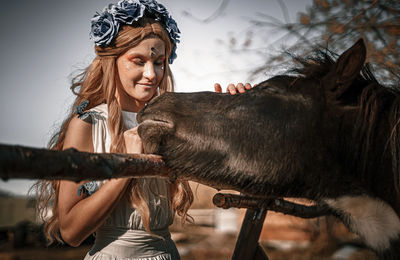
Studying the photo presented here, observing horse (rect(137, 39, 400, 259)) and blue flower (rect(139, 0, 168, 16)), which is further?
blue flower (rect(139, 0, 168, 16))

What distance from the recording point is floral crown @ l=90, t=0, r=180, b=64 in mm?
1937

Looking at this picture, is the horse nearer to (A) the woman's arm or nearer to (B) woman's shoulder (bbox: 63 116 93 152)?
(A) the woman's arm

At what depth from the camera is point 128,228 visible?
5.85 feet

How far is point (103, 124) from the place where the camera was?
184cm

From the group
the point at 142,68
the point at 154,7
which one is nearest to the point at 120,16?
the point at 154,7

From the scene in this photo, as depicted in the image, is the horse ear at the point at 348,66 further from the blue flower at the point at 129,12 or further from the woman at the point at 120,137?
the blue flower at the point at 129,12

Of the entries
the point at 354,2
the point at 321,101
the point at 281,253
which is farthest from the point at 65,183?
the point at 281,253

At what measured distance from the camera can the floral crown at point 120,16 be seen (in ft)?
6.35

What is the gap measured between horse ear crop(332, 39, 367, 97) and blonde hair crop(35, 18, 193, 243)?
102cm

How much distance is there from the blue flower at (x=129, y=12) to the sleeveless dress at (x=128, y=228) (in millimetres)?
529

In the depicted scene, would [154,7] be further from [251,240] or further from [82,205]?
[251,240]

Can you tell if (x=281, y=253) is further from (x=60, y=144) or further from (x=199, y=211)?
(x=60, y=144)

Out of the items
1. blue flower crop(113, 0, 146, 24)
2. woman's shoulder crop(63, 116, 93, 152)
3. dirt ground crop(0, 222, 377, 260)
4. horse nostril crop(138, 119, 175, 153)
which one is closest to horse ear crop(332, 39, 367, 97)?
horse nostril crop(138, 119, 175, 153)

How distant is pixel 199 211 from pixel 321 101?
740 cm
